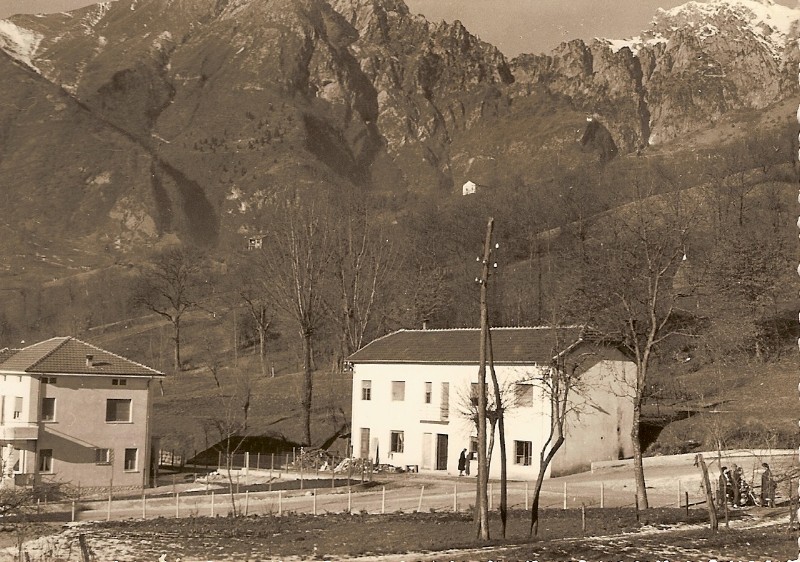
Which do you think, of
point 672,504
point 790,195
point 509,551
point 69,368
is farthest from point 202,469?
point 790,195

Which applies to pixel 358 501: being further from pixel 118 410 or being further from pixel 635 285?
pixel 635 285

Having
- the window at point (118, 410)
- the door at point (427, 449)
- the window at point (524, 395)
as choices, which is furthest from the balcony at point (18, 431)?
the window at point (524, 395)

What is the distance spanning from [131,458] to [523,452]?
63.4 ft

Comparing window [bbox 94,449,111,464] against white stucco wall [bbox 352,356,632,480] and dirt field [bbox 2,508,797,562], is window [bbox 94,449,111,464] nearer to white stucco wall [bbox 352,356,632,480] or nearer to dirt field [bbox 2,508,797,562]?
white stucco wall [bbox 352,356,632,480]

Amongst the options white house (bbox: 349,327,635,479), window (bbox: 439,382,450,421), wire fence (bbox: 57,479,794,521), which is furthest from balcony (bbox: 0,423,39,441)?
window (bbox: 439,382,450,421)

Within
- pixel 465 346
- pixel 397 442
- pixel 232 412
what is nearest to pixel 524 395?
pixel 465 346

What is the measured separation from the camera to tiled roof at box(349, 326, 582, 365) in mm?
52188

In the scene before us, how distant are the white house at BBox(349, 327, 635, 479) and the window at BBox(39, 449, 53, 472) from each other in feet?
58.8

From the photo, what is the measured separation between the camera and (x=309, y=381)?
6344 cm

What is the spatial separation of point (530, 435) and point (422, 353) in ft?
30.3

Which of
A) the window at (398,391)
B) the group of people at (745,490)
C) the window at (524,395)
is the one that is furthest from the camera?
the window at (398,391)

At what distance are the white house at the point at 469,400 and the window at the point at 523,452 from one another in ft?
0.16

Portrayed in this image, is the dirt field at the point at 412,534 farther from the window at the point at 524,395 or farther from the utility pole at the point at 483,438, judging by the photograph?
the window at the point at 524,395

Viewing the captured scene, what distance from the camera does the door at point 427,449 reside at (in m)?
56.1
